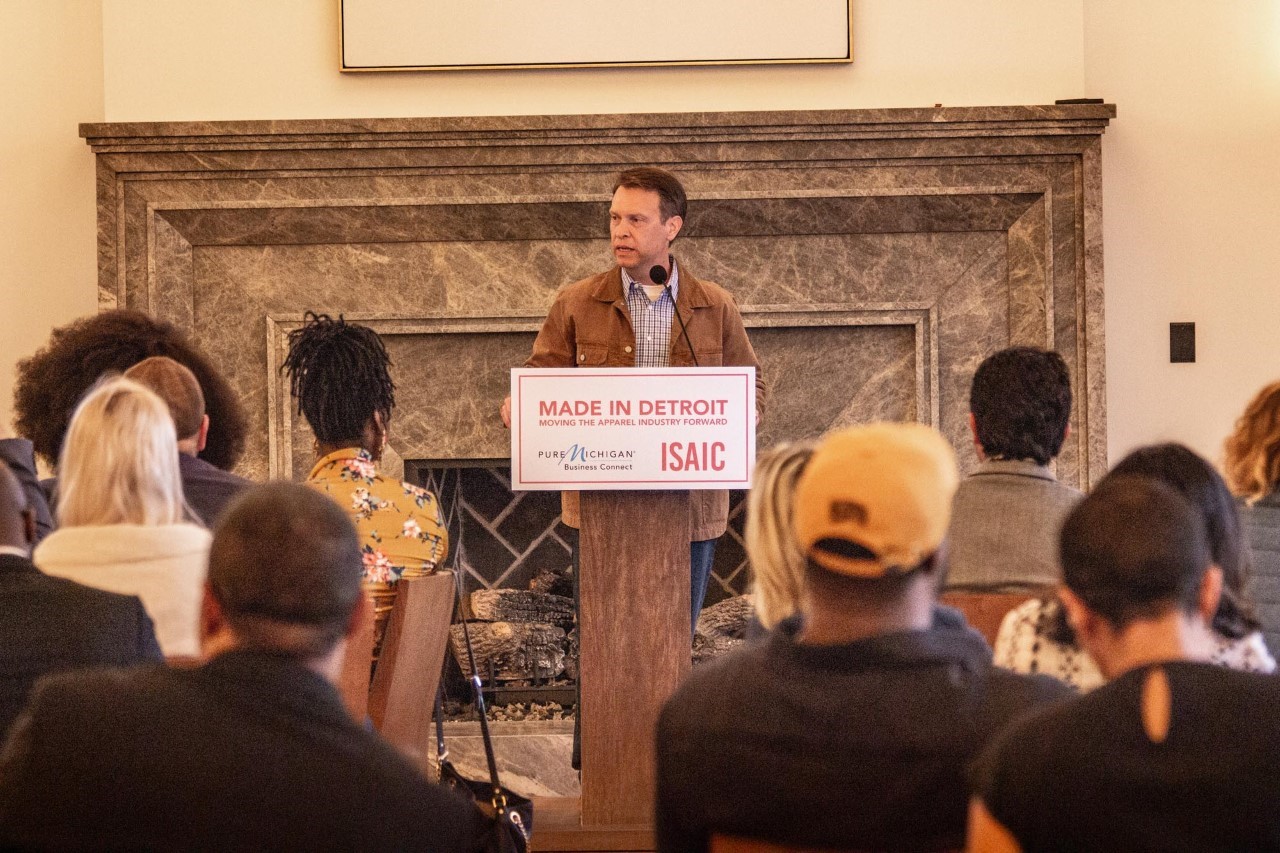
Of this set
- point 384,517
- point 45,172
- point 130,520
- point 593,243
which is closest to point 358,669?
point 384,517

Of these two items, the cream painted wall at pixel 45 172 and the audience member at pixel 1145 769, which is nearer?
the audience member at pixel 1145 769

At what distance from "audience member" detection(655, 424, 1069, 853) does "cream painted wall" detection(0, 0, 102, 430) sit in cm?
341

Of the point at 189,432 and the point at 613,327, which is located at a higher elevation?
the point at 613,327

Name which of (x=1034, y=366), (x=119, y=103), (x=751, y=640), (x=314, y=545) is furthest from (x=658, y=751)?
(x=119, y=103)

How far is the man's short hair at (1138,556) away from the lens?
1.18m

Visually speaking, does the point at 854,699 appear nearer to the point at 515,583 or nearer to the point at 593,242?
the point at 593,242

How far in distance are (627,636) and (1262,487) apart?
3.85 ft

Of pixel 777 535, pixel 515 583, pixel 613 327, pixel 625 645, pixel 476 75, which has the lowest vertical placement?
pixel 515 583

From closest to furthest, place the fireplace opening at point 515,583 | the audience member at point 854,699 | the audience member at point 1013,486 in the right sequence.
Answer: the audience member at point 854,699 < the audience member at point 1013,486 < the fireplace opening at point 515,583

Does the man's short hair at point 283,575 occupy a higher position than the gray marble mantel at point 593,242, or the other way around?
the gray marble mantel at point 593,242

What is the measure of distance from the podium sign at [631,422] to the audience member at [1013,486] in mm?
439

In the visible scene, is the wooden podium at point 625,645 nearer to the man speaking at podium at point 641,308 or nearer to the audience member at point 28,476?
the man speaking at podium at point 641,308

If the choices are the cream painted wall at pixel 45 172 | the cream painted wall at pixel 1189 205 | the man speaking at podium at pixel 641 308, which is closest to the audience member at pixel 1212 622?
the man speaking at podium at pixel 641 308

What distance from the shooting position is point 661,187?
3186 millimetres
